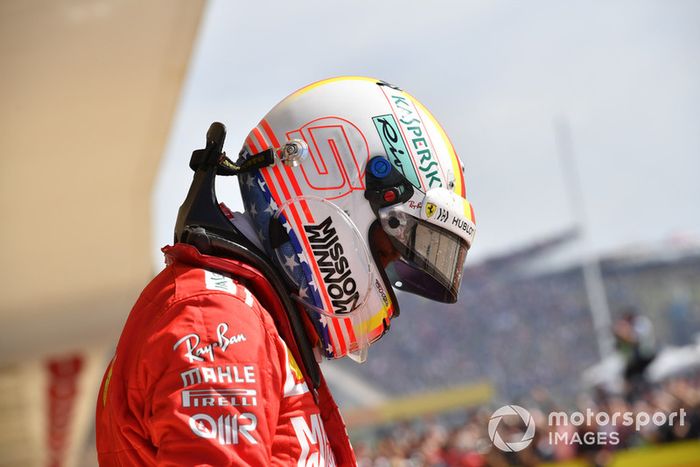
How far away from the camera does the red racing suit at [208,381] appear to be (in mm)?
1232

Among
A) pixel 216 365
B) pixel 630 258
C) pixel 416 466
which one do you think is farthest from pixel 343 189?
pixel 630 258

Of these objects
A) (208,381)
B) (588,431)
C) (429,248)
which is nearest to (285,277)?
(429,248)

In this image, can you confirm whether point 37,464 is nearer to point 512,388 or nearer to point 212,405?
point 512,388

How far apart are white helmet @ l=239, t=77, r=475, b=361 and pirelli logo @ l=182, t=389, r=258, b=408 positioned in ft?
1.27

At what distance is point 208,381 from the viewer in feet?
4.09

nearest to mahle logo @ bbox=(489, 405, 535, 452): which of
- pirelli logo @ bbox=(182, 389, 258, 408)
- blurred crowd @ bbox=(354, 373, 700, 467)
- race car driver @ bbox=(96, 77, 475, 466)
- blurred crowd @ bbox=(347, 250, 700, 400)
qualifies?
blurred crowd @ bbox=(354, 373, 700, 467)

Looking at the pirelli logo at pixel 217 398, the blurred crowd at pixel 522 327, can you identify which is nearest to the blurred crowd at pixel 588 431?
the pirelli logo at pixel 217 398

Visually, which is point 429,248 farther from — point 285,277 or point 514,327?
point 514,327

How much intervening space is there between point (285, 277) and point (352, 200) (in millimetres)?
177

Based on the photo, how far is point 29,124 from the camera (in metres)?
5.55

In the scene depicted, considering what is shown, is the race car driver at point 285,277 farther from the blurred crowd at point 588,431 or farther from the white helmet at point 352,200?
the blurred crowd at point 588,431

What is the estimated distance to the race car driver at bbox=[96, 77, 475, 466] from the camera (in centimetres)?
126

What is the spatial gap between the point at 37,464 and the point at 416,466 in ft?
44.4

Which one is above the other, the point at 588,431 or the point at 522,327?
the point at 522,327
